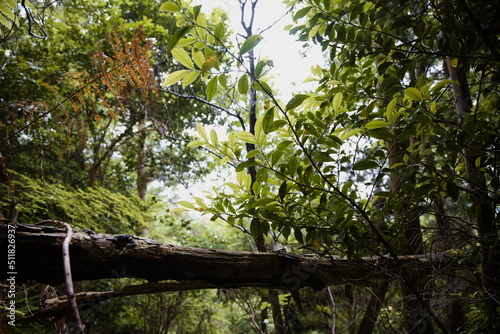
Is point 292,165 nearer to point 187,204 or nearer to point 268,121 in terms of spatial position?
point 268,121

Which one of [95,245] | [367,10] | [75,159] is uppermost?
[75,159]

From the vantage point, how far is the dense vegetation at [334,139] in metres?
1.00

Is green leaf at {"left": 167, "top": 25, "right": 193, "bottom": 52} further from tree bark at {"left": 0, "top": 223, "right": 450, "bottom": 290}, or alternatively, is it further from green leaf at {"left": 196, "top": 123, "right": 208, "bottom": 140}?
tree bark at {"left": 0, "top": 223, "right": 450, "bottom": 290}

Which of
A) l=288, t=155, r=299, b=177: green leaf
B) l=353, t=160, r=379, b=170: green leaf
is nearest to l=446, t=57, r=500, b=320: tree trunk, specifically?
l=353, t=160, r=379, b=170: green leaf

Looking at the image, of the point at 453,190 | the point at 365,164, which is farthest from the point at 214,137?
the point at 453,190

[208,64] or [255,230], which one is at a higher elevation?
[208,64]

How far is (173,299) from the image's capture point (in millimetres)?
4664

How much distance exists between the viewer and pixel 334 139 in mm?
984

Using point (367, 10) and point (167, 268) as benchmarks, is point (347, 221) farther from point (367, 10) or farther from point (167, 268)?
point (367, 10)

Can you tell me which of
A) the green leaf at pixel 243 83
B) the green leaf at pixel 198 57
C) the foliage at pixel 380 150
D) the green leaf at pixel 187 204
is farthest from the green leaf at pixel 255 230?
the green leaf at pixel 198 57

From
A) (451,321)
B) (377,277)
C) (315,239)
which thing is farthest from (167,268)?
(451,321)

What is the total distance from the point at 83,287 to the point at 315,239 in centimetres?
401

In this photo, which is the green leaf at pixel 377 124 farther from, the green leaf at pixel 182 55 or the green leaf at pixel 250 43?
the green leaf at pixel 182 55

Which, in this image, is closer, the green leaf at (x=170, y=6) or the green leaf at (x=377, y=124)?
the green leaf at (x=170, y=6)
